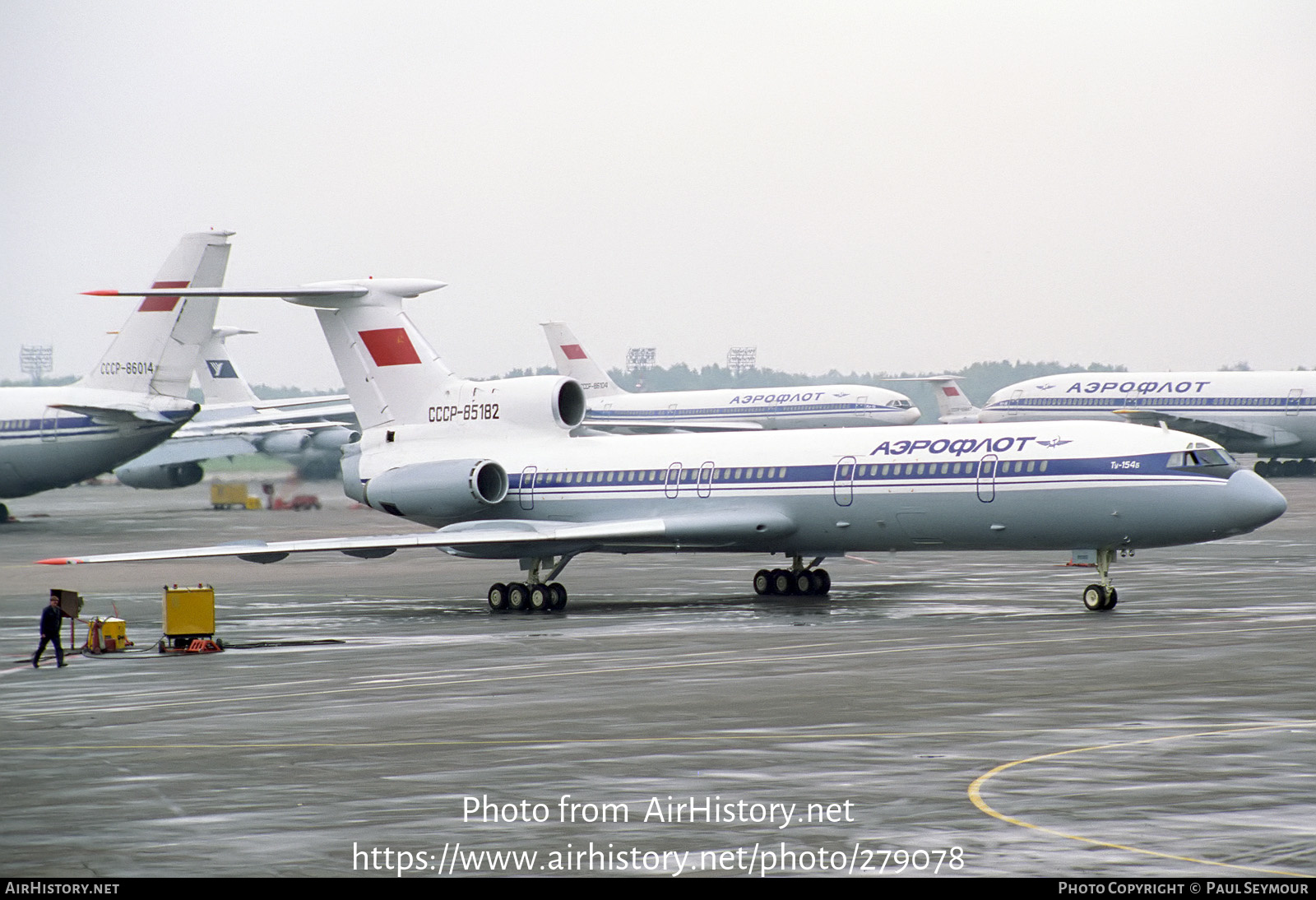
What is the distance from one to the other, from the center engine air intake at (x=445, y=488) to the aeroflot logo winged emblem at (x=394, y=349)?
253cm

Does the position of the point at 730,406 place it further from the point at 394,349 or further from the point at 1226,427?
the point at 394,349

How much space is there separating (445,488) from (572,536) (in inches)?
143

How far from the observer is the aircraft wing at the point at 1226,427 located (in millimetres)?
80250

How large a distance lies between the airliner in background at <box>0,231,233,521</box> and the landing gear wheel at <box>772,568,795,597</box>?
3029cm

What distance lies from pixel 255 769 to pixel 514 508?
21.4 meters

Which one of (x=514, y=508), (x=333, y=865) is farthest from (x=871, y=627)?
(x=333, y=865)

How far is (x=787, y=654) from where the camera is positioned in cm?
2470

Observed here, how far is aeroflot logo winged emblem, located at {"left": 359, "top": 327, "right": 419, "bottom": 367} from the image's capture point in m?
38.0

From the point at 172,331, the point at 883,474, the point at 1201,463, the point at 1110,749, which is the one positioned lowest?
the point at 1110,749

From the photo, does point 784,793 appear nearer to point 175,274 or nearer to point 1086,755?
point 1086,755

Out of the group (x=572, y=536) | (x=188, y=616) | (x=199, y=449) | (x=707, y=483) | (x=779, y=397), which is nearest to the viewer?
(x=188, y=616)

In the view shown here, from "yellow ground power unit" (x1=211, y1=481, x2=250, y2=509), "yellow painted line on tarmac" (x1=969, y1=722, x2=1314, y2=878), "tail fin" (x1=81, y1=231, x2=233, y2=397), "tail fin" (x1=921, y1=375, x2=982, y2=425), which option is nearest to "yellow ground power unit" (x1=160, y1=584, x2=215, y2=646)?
"yellow painted line on tarmac" (x1=969, y1=722, x2=1314, y2=878)

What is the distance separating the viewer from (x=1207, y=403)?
82.3m

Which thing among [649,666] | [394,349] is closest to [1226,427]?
[394,349]
